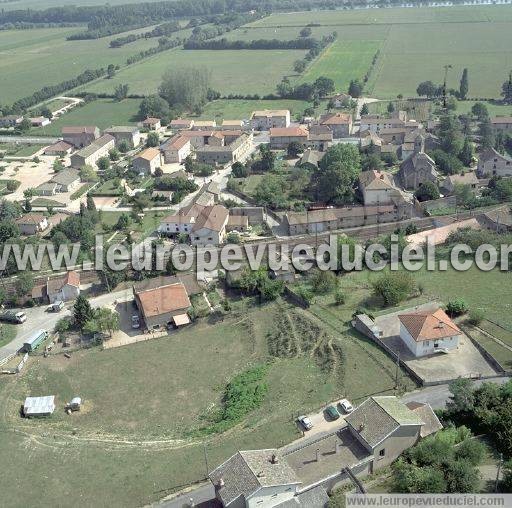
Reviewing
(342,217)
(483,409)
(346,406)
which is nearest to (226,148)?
(342,217)

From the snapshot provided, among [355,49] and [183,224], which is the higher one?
[355,49]

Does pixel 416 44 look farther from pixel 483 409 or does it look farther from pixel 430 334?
pixel 483 409

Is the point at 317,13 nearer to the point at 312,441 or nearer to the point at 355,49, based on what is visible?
the point at 355,49

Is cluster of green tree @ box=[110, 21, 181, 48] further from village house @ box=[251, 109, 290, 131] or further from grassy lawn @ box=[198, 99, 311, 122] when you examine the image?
village house @ box=[251, 109, 290, 131]

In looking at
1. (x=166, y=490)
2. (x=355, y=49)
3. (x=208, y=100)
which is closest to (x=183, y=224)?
(x=166, y=490)

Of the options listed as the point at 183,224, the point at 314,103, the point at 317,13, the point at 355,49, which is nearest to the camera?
the point at 183,224

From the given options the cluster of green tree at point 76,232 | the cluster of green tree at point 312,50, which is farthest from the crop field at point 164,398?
the cluster of green tree at point 312,50

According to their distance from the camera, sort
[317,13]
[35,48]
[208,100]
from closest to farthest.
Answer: [208,100]
[35,48]
[317,13]

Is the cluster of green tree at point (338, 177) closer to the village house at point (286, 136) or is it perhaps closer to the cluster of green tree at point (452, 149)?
the cluster of green tree at point (452, 149)
